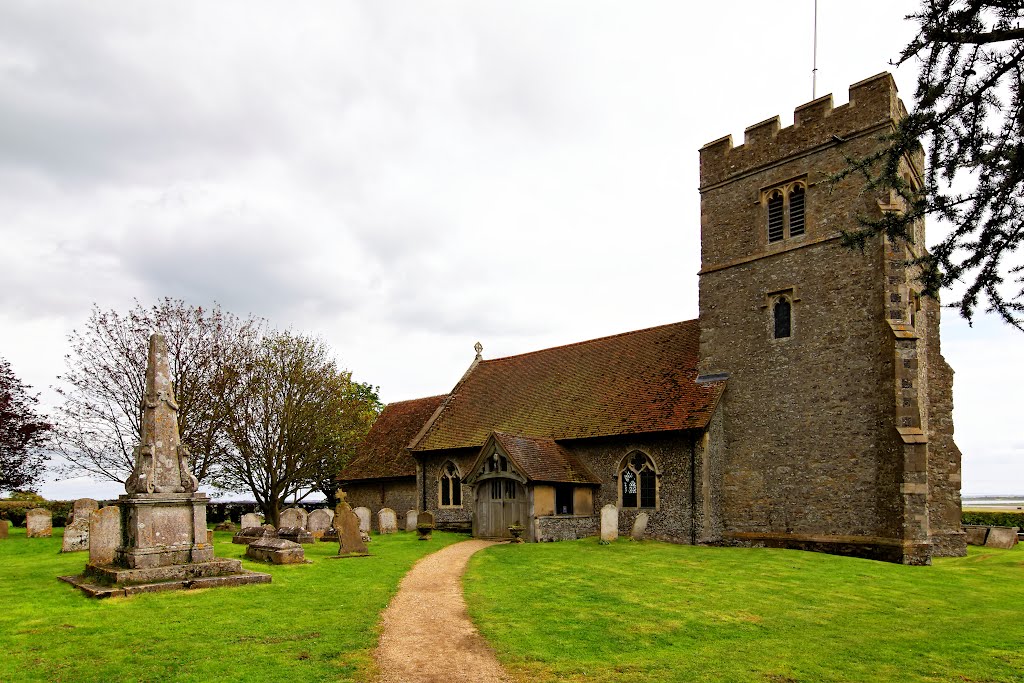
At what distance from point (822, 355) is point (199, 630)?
1987cm

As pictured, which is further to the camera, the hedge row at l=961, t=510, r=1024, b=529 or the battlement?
the hedge row at l=961, t=510, r=1024, b=529

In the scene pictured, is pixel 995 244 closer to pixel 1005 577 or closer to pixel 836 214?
pixel 1005 577

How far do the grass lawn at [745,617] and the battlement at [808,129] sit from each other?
1342 centimetres

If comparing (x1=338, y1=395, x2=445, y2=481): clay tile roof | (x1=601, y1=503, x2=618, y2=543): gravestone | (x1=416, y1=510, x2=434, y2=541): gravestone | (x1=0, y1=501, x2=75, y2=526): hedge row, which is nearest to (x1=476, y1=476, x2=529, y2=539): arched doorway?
(x1=416, y1=510, x2=434, y2=541): gravestone

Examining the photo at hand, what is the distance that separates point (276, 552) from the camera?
17.8m

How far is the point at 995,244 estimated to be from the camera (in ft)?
26.0

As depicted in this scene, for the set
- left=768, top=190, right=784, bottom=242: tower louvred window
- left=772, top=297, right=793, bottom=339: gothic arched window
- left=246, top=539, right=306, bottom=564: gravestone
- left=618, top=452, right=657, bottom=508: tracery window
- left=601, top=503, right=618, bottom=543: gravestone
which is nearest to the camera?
left=246, top=539, right=306, bottom=564: gravestone

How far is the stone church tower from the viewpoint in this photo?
2098cm

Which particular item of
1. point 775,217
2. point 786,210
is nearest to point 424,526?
point 775,217

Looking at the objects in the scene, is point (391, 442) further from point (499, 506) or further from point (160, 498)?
point (160, 498)

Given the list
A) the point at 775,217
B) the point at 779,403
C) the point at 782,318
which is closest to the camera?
the point at 779,403

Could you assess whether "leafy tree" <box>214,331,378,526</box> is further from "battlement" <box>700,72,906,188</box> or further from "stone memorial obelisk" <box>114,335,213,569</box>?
"battlement" <box>700,72,906,188</box>

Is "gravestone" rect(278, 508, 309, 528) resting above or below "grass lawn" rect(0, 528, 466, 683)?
below

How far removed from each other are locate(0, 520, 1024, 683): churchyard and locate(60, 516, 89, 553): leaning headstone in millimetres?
1046
